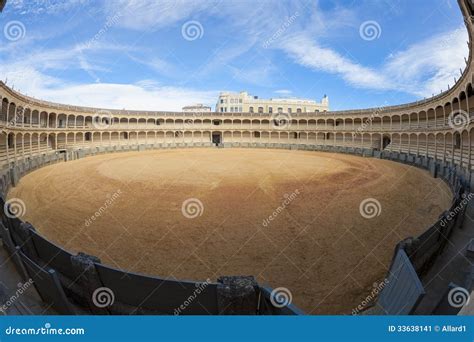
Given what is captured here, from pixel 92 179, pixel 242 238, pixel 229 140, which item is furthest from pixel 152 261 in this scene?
pixel 229 140

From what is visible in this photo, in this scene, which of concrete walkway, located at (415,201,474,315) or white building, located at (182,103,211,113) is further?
white building, located at (182,103,211,113)

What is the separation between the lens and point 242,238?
9.50 m

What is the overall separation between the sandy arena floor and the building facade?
52.7 meters

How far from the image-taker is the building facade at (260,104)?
6931cm

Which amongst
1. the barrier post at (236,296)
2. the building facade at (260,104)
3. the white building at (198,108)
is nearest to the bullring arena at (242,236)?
the barrier post at (236,296)

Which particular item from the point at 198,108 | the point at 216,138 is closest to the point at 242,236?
the point at 216,138

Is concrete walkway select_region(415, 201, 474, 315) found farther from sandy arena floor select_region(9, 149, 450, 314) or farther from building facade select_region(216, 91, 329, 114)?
building facade select_region(216, 91, 329, 114)

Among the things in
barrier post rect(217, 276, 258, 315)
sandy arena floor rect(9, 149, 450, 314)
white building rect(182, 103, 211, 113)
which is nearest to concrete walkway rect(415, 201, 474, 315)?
sandy arena floor rect(9, 149, 450, 314)

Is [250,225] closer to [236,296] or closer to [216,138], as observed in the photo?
[236,296]

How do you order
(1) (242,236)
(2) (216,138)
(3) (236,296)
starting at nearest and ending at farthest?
(3) (236,296) < (1) (242,236) < (2) (216,138)

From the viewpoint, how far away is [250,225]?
10570 millimetres

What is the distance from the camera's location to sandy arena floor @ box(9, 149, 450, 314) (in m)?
7.47

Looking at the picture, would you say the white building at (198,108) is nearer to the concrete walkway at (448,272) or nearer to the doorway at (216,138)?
the doorway at (216,138)

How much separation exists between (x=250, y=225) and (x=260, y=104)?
2428 inches
